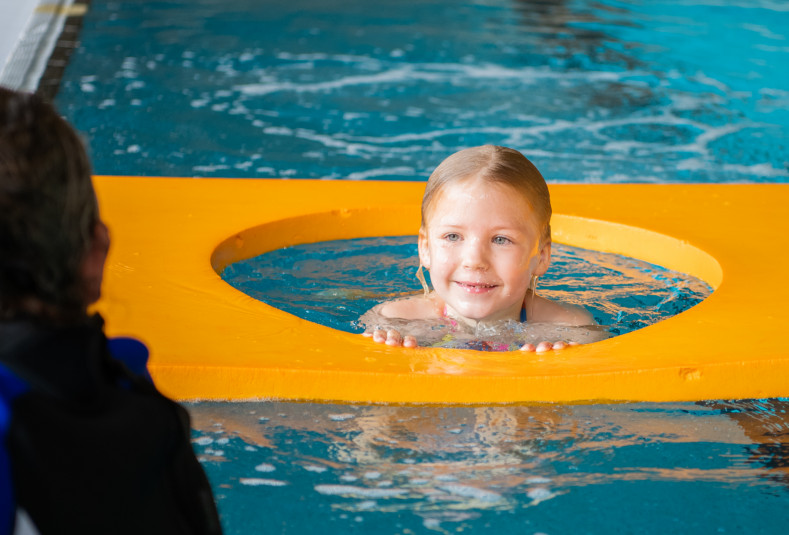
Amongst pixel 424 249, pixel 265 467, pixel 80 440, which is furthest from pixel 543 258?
pixel 80 440

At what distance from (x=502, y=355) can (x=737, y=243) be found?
1252 mm

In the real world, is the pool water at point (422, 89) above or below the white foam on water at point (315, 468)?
above

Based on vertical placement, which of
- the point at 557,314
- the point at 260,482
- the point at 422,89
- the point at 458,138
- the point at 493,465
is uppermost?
the point at 422,89

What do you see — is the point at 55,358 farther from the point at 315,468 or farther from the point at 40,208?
the point at 315,468

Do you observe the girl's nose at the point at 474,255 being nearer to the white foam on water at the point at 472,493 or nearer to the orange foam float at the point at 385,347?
the orange foam float at the point at 385,347

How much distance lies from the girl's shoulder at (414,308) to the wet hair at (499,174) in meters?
0.34

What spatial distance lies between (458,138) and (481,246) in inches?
110

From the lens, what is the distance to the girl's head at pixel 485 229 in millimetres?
2422

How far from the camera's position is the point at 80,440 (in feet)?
3.17

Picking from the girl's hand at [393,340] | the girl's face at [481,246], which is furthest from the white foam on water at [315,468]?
the girl's face at [481,246]

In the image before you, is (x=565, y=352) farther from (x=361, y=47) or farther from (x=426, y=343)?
(x=361, y=47)

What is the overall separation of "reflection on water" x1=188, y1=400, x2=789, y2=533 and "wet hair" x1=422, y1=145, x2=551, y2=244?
59 centimetres

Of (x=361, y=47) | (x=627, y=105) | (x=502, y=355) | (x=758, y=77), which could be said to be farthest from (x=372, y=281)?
(x=758, y=77)

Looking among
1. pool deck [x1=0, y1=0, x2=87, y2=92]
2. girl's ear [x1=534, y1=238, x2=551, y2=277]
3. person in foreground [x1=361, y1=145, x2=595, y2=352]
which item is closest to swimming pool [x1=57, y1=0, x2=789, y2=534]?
pool deck [x1=0, y1=0, x2=87, y2=92]
